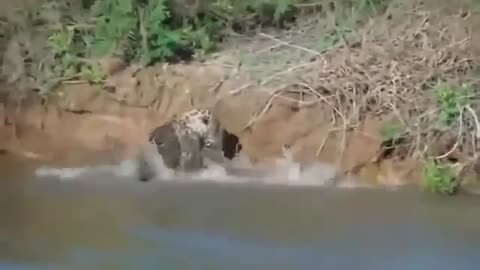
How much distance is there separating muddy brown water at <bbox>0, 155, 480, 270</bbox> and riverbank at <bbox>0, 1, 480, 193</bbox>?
0.22 meters

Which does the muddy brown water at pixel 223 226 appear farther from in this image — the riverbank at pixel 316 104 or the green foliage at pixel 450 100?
the green foliage at pixel 450 100

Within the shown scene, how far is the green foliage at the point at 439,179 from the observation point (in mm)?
3643

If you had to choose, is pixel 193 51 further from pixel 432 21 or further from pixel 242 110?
pixel 432 21

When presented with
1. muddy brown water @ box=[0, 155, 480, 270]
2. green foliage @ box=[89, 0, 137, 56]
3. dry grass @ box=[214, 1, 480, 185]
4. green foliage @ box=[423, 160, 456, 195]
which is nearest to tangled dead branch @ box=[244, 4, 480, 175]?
dry grass @ box=[214, 1, 480, 185]

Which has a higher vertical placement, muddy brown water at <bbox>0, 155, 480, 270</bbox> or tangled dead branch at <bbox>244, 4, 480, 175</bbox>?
tangled dead branch at <bbox>244, 4, 480, 175</bbox>

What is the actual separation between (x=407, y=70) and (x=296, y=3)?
74cm

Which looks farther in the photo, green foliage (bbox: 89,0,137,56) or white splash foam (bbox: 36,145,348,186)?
green foliage (bbox: 89,0,137,56)

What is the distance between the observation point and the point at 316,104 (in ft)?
13.2

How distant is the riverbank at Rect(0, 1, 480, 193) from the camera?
152 inches

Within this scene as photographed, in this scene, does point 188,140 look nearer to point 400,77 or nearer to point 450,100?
point 400,77

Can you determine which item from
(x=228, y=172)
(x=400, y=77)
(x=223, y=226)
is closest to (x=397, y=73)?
(x=400, y=77)

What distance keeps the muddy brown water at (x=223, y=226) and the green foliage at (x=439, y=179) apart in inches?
2.2

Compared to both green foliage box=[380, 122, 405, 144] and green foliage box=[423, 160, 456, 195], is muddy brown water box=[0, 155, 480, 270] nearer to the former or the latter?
green foliage box=[423, 160, 456, 195]

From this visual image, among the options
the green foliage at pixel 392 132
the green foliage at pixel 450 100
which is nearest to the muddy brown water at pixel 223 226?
the green foliage at pixel 392 132
